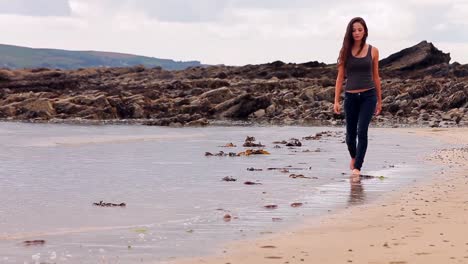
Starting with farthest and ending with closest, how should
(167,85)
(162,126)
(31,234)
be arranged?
(167,85)
(162,126)
(31,234)

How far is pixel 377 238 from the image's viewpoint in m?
5.78

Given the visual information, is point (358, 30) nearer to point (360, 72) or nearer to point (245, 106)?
point (360, 72)

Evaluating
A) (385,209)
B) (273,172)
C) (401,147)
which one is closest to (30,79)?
(401,147)

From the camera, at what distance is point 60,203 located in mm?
8469

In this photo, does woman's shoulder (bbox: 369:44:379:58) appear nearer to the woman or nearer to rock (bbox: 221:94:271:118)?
the woman

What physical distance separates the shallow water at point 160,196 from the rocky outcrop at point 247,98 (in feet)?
64.4

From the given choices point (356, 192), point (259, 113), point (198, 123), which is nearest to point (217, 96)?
point (259, 113)

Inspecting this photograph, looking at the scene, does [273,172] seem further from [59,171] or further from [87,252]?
[87,252]

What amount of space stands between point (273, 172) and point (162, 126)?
2271 centimetres

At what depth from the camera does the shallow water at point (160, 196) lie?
5.86 m

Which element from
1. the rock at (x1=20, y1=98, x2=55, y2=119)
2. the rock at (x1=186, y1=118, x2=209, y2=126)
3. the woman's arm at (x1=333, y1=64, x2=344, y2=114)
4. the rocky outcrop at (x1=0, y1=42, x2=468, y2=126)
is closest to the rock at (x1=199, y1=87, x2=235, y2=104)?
the rocky outcrop at (x1=0, y1=42, x2=468, y2=126)

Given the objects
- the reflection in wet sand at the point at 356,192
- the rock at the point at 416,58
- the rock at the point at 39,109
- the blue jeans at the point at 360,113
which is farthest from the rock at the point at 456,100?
the reflection in wet sand at the point at 356,192

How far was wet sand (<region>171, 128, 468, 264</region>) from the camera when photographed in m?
5.11

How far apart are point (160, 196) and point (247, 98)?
3451 cm
